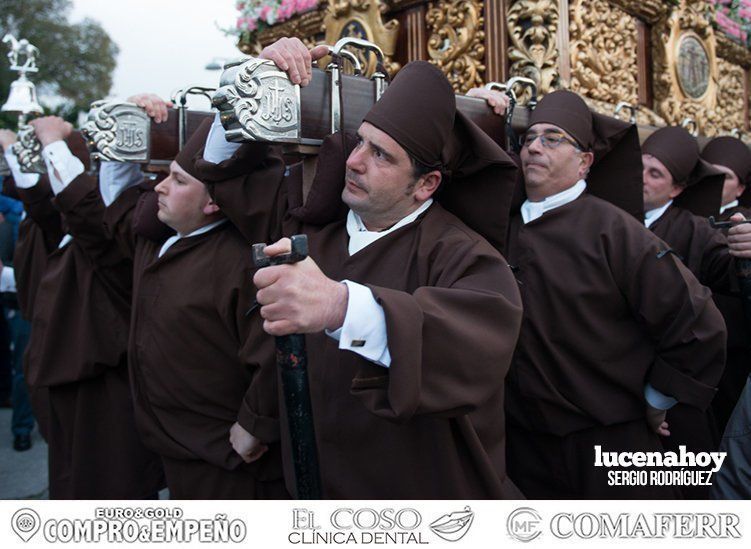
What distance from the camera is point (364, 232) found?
6.85 ft

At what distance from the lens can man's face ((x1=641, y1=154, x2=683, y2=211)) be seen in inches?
141

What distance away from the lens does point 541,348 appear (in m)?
2.67

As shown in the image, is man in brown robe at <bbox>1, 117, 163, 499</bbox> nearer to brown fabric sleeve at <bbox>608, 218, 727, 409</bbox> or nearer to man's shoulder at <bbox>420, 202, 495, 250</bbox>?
man's shoulder at <bbox>420, 202, 495, 250</bbox>

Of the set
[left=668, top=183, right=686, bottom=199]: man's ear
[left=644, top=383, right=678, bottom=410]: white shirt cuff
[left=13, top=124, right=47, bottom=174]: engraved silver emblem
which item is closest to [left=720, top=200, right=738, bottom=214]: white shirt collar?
[left=668, top=183, right=686, bottom=199]: man's ear

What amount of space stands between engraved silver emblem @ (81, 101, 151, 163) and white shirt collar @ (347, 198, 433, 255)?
1152 mm

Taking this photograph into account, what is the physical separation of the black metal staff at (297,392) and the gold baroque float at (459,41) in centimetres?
303

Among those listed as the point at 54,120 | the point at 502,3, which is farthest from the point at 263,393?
the point at 502,3

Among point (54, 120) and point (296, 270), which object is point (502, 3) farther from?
point (296, 270)

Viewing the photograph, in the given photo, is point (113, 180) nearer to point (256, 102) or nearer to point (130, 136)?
point (130, 136)

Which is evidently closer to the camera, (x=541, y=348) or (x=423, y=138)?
(x=423, y=138)

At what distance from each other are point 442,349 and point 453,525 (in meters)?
0.59

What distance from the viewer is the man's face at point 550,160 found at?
9.14 feet

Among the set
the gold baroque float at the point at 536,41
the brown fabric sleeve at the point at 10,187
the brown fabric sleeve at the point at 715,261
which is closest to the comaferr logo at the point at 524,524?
the brown fabric sleeve at the point at 715,261

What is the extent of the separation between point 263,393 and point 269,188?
0.69 m
